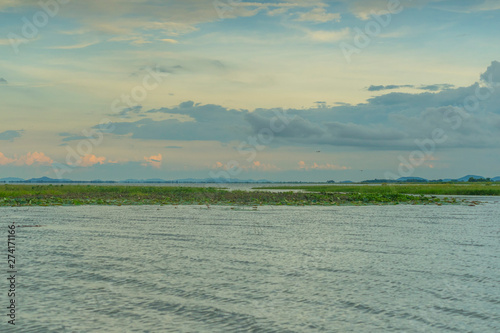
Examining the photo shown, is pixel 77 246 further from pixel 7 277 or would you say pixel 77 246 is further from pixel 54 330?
pixel 54 330

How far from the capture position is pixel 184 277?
17.3 meters

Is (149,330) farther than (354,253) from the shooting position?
No

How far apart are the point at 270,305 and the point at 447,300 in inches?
236

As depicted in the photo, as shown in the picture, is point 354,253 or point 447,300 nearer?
point 447,300

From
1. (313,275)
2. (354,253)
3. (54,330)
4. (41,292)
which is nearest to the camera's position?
(54,330)

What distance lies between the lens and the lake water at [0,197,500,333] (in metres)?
12.3

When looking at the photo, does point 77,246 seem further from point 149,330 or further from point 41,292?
point 149,330

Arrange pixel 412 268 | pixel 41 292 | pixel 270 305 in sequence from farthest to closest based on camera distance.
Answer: pixel 412 268 → pixel 41 292 → pixel 270 305

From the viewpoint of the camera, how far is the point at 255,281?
16641 mm

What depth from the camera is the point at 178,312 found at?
42.7 ft

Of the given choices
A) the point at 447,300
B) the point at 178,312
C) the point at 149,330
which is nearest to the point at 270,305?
the point at 178,312

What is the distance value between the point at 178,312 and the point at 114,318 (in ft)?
6.07

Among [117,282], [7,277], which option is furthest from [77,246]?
[117,282]

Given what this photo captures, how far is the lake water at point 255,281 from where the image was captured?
12.3 metres
